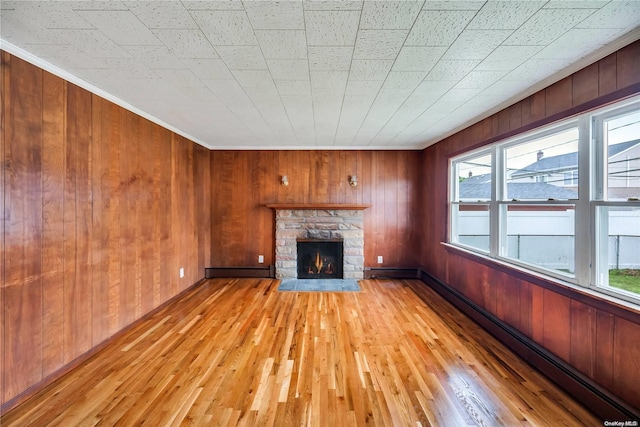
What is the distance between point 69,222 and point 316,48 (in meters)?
2.36

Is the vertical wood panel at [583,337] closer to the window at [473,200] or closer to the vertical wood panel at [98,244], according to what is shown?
the window at [473,200]

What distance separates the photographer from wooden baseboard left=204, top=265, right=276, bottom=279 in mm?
4500

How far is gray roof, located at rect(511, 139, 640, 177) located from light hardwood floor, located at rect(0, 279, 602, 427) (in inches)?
66.3

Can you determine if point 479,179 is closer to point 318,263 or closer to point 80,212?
point 318,263

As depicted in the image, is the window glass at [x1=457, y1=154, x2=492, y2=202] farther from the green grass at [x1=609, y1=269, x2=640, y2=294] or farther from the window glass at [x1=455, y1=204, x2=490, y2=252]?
the green grass at [x1=609, y1=269, x2=640, y2=294]

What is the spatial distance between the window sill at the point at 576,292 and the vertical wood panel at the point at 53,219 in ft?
12.7

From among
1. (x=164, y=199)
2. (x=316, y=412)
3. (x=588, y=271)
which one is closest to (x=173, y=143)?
(x=164, y=199)

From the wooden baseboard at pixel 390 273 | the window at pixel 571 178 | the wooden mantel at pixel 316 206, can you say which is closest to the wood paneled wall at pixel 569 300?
the window at pixel 571 178

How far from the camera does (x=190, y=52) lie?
166 centimetres

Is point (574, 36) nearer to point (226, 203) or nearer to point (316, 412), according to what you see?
point (316, 412)

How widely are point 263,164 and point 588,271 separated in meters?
4.23

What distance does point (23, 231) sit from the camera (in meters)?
1.70

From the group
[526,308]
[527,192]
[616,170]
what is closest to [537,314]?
[526,308]

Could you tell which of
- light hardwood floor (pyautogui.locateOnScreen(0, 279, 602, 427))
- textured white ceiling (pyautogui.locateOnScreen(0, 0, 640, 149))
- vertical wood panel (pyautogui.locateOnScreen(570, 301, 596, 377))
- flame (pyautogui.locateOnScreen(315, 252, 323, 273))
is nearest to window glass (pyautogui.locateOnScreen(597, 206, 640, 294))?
vertical wood panel (pyautogui.locateOnScreen(570, 301, 596, 377))
